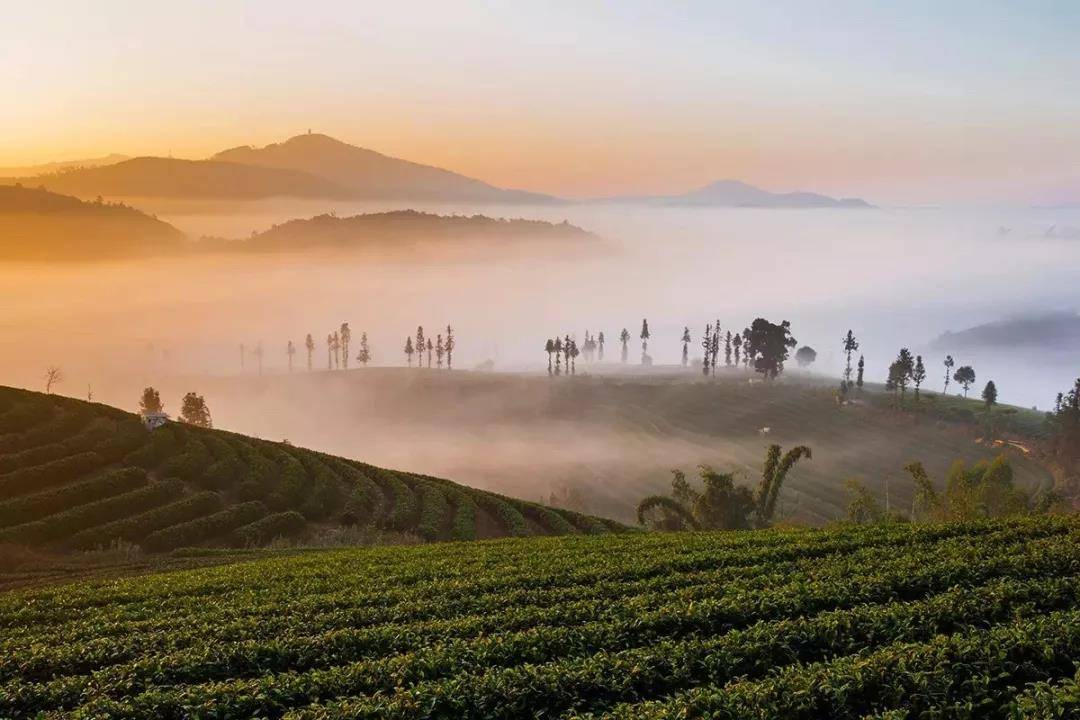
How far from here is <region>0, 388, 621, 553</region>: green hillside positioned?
53969 mm

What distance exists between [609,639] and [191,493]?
53.5m

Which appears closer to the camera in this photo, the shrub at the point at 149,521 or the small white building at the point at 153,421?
the shrub at the point at 149,521

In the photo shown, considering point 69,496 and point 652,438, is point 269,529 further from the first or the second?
point 652,438

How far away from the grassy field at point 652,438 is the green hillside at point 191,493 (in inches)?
2065

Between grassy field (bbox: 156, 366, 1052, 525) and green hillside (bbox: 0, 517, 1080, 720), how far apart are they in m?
86.7

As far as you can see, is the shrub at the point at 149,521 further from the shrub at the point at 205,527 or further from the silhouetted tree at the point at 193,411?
the silhouetted tree at the point at 193,411

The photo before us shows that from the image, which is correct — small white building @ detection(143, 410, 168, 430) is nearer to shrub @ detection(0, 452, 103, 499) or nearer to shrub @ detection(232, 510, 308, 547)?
shrub @ detection(0, 452, 103, 499)

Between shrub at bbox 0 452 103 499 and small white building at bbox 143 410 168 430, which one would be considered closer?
shrub at bbox 0 452 103 499

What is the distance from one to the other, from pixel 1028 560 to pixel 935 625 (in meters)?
8.23

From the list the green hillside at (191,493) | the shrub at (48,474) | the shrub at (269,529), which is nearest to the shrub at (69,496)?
the green hillside at (191,493)

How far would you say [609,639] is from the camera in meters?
17.5

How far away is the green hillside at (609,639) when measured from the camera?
44.0 feet

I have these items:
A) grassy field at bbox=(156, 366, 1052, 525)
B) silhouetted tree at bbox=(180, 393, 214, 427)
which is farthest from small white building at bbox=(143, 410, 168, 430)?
grassy field at bbox=(156, 366, 1052, 525)

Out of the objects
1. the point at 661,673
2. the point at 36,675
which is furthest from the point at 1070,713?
the point at 36,675
